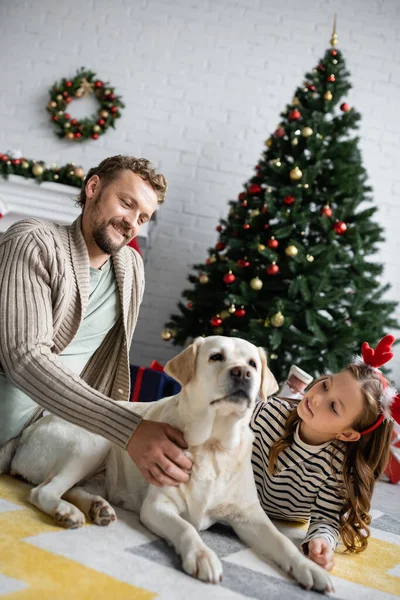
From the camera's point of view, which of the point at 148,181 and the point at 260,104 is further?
the point at 260,104

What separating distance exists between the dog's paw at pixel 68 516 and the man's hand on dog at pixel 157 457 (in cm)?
17

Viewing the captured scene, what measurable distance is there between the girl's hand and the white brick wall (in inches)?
120

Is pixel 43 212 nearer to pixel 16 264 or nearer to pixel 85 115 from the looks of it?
pixel 85 115

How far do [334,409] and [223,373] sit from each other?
0.46m

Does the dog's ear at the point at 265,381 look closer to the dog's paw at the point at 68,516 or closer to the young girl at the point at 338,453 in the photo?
the young girl at the point at 338,453

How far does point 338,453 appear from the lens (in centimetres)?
172

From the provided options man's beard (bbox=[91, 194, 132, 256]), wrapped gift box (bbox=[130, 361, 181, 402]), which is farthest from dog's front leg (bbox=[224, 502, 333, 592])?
wrapped gift box (bbox=[130, 361, 181, 402])

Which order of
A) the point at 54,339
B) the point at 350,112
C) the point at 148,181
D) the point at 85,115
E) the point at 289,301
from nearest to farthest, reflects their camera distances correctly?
the point at 54,339
the point at 148,181
the point at 289,301
the point at 350,112
the point at 85,115

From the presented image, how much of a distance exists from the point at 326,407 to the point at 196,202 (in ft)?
10.0

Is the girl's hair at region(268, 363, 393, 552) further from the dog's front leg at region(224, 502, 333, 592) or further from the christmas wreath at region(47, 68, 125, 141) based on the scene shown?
the christmas wreath at region(47, 68, 125, 141)

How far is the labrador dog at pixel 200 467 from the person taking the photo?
4.44 feet

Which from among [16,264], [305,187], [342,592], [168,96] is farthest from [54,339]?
[168,96]

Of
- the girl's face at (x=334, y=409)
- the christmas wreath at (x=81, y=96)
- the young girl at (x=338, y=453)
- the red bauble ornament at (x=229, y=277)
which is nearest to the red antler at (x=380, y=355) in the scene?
the young girl at (x=338, y=453)

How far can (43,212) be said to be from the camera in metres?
3.99
